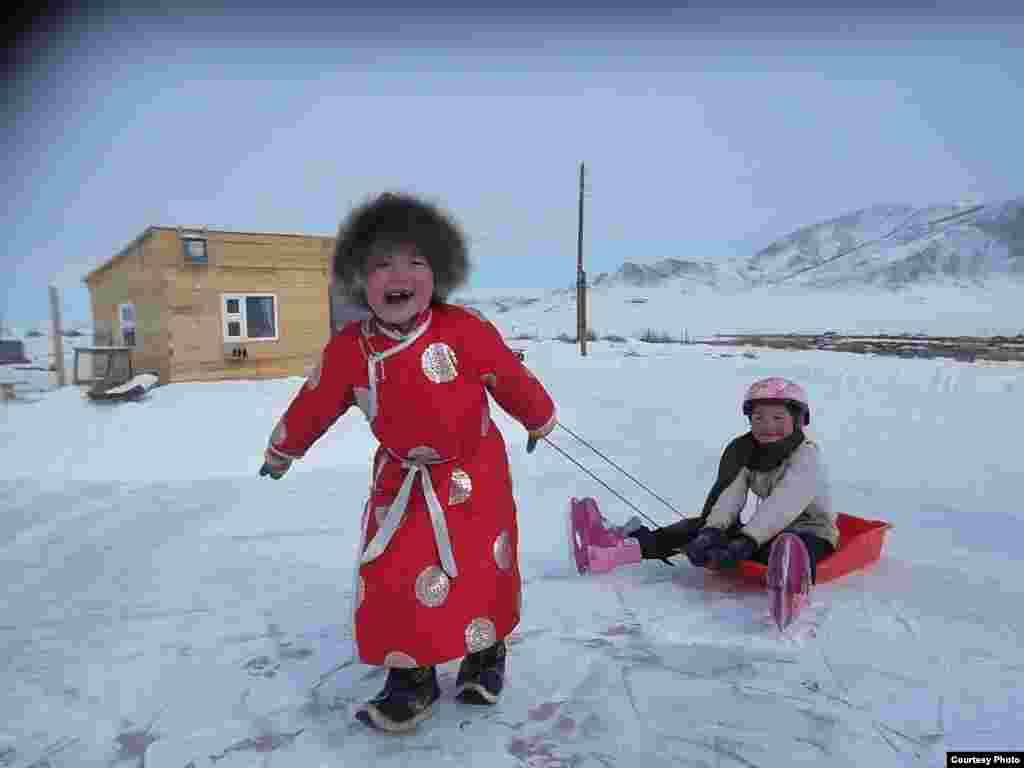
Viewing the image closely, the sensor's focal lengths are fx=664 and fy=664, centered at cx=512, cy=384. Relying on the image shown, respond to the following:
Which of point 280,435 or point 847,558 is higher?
point 280,435

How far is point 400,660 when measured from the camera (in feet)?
4.90

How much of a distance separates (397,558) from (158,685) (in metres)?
0.83

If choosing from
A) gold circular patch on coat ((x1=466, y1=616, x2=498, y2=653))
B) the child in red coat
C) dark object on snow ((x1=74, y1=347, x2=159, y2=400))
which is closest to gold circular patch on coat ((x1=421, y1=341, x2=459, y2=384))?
the child in red coat

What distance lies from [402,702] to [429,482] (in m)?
0.50

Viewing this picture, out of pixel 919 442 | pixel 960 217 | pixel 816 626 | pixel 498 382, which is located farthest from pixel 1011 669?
pixel 960 217

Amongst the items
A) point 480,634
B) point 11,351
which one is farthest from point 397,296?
point 11,351

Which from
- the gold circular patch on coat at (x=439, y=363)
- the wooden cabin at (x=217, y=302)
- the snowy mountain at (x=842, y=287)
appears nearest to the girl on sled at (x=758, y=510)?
the gold circular patch on coat at (x=439, y=363)

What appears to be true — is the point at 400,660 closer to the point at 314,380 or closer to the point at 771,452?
the point at 314,380

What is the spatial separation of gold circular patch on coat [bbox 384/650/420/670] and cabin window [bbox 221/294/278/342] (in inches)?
301

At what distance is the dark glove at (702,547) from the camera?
2193 millimetres

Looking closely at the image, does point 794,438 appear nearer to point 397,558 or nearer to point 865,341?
point 397,558

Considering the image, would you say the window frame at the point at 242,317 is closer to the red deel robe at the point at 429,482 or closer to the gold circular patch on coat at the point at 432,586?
the red deel robe at the point at 429,482

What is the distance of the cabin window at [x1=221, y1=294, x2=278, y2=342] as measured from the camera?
8.37m

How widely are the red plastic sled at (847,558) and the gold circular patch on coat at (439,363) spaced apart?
126cm
